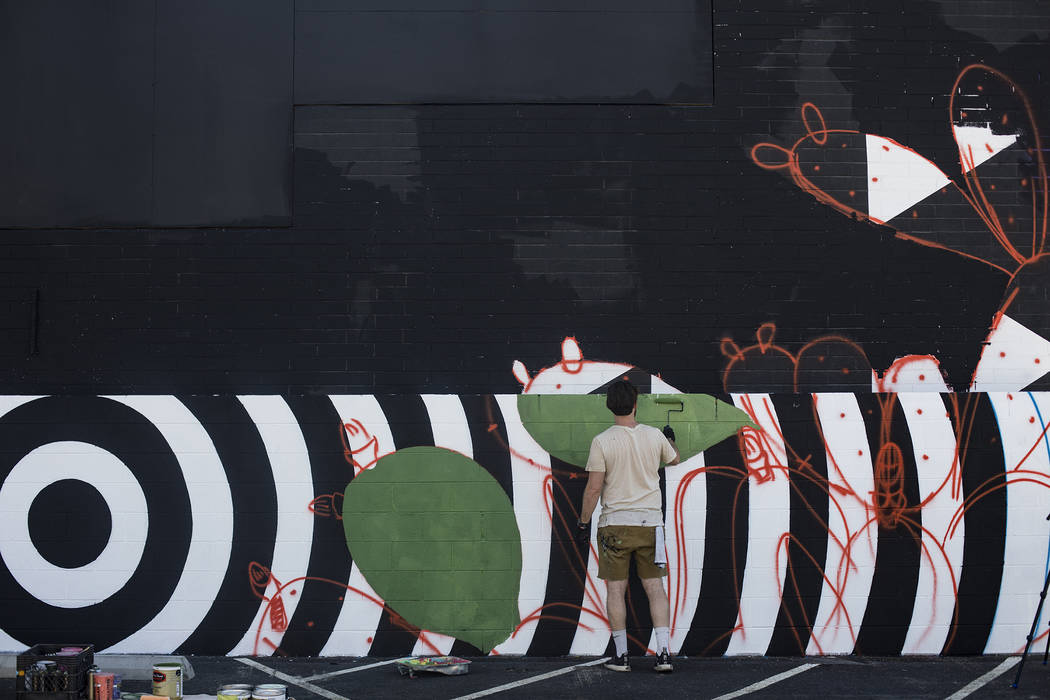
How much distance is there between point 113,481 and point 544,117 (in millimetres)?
4061

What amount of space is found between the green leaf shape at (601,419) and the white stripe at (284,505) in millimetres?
1622

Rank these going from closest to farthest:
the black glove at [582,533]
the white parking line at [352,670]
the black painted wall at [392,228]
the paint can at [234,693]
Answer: the paint can at [234,693]
the white parking line at [352,670]
the black glove at [582,533]
the black painted wall at [392,228]

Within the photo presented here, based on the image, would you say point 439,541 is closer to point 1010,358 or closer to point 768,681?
point 768,681

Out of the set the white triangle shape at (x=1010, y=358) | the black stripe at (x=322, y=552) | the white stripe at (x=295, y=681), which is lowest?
the white stripe at (x=295, y=681)

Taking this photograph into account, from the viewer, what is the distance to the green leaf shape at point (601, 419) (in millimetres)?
7109

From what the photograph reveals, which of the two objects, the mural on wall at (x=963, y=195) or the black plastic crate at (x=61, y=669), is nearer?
the black plastic crate at (x=61, y=669)

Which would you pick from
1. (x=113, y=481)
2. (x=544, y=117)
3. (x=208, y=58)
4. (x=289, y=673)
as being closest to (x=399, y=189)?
(x=544, y=117)

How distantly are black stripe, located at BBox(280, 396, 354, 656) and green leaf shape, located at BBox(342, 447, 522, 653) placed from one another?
0.11 meters

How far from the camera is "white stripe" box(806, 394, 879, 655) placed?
7.02 m

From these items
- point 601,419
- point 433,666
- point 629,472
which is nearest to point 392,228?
point 601,419

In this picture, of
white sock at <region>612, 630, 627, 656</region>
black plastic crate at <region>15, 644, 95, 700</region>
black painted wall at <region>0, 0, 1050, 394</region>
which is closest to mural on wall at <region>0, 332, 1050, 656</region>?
black painted wall at <region>0, 0, 1050, 394</region>

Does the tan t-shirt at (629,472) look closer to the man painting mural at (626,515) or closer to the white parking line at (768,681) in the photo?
the man painting mural at (626,515)

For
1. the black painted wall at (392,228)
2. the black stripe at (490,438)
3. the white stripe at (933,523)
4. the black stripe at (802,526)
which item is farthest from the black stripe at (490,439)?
the white stripe at (933,523)

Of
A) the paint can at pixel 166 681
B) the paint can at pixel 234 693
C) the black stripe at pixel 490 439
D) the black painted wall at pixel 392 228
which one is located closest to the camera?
the paint can at pixel 234 693
